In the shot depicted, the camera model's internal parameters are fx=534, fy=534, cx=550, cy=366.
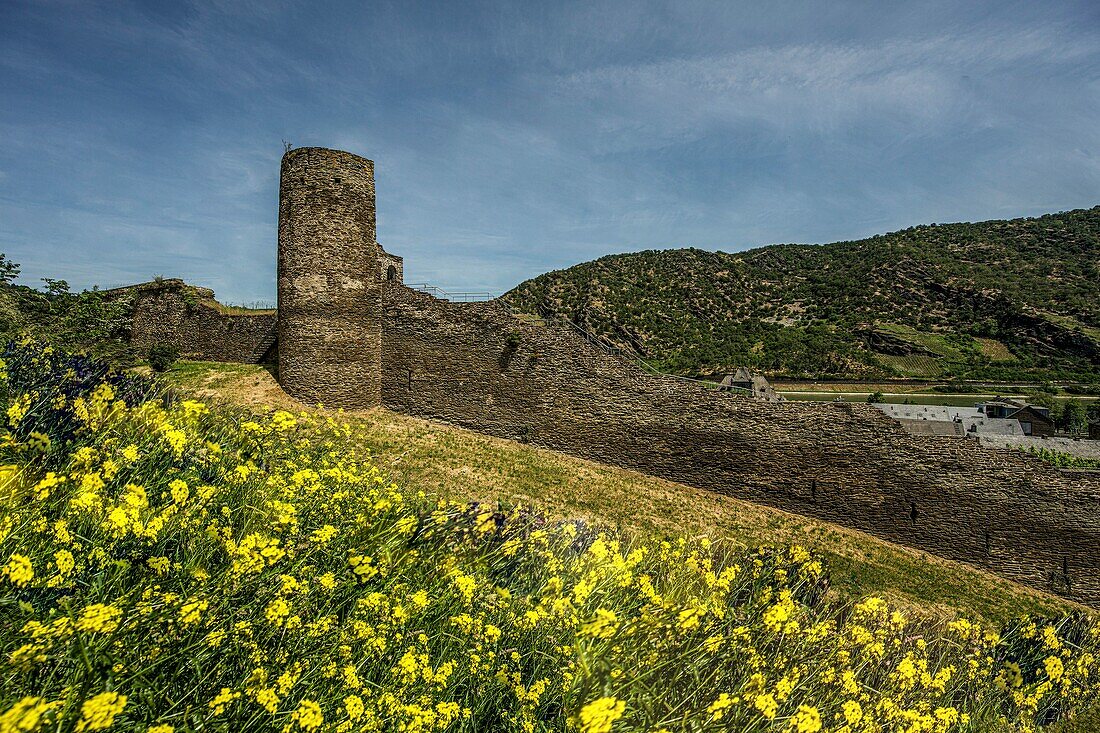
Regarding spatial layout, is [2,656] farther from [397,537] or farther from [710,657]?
[710,657]

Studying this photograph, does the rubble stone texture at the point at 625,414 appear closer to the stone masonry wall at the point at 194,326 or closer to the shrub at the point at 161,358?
the stone masonry wall at the point at 194,326

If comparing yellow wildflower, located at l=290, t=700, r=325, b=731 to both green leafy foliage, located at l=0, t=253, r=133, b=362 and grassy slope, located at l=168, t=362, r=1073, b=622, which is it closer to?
grassy slope, located at l=168, t=362, r=1073, b=622

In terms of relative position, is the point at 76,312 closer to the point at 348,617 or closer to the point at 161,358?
the point at 161,358

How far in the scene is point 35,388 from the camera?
15.2 ft

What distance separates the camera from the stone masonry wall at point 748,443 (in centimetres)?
1395

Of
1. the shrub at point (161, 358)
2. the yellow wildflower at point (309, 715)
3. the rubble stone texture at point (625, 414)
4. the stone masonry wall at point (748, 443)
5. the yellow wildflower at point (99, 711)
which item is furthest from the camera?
the shrub at point (161, 358)

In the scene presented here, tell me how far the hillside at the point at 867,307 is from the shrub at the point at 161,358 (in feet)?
115

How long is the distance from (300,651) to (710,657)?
2.67 m

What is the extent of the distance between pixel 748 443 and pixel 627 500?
4118 mm

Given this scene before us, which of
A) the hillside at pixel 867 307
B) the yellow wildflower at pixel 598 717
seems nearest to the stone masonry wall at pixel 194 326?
the yellow wildflower at pixel 598 717

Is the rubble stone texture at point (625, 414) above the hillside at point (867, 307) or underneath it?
underneath

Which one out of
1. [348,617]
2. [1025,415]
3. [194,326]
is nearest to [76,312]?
[194,326]

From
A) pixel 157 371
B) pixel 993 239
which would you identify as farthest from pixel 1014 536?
pixel 993 239

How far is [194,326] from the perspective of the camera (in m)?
20.3
